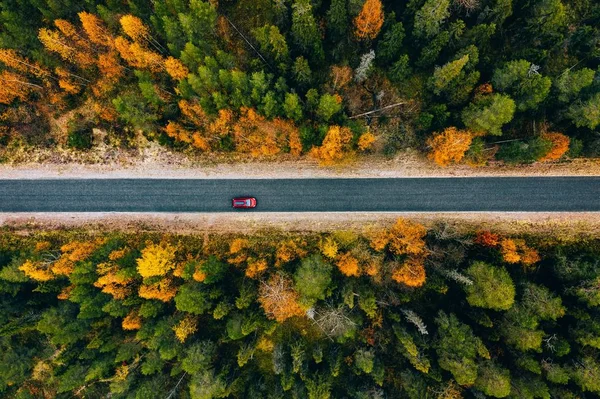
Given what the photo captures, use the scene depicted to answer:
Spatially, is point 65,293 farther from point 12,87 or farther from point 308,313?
point 308,313

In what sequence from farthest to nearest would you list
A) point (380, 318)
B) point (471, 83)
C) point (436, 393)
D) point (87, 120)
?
point (87, 120) → point (380, 318) → point (436, 393) → point (471, 83)

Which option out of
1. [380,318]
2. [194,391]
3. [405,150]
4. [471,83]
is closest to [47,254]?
[194,391]

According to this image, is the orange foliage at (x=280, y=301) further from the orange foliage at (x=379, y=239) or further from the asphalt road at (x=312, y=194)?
the orange foliage at (x=379, y=239)

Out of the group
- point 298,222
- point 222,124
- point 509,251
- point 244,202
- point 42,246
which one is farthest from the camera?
point 298,222

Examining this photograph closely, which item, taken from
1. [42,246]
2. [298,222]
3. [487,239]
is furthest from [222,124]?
[487,239]

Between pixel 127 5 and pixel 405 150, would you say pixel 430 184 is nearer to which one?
pixel 405 150

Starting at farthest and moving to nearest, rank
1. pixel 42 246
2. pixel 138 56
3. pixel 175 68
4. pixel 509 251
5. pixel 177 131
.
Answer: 1. pixel 42 246
2. pixel 177 131
3. pixel 138 56
4. pixel 509 251
5. pixel 175 68

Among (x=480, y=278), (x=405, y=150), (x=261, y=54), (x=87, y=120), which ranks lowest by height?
(x=480, y=278)
